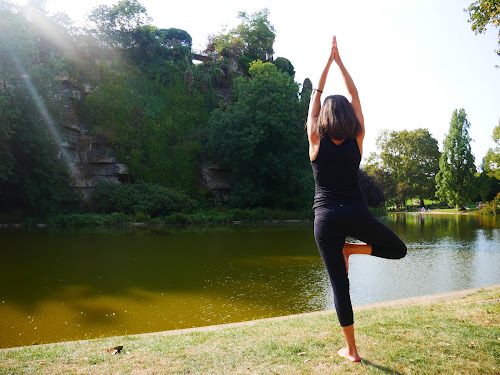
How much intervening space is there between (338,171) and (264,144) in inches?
1054

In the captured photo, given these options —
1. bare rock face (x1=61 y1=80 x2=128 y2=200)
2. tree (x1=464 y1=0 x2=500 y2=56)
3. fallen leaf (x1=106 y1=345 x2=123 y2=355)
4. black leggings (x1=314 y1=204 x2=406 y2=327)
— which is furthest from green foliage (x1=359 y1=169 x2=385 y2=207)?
fallen leaf (x1=106 y1=345 x2=123 y2=355)

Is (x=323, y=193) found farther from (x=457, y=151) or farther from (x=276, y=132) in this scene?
(x=457, y=151)

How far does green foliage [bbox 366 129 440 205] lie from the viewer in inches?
2286

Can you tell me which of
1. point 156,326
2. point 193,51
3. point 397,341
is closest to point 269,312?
point 156,326

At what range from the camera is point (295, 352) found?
2.99 meters

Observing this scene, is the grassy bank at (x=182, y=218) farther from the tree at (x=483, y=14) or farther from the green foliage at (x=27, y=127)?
the tree at (x=483, y=14)

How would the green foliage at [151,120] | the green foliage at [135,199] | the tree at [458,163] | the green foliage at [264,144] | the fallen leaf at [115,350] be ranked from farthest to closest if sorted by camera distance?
the tree at [458,163] < the green foliage at [264,144] < the green foliage at [151,120] < the green foliage at [135,199] < the fallen leaf at [115,350]

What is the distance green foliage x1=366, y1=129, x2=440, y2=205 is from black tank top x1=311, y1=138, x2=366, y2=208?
57.0 m

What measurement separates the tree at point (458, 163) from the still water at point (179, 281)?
35399 mm

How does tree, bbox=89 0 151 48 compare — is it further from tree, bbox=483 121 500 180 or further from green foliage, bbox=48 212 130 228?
tree, bbox=483 121 500 180

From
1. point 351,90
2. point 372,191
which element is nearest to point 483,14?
point 351,90

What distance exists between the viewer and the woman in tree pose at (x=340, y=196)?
266 centimetres

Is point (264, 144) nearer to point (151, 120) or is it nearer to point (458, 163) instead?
point (151, 120)

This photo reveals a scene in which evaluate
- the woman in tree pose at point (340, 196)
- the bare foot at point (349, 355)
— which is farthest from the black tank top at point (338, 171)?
the bare foot at point (349, 355)
